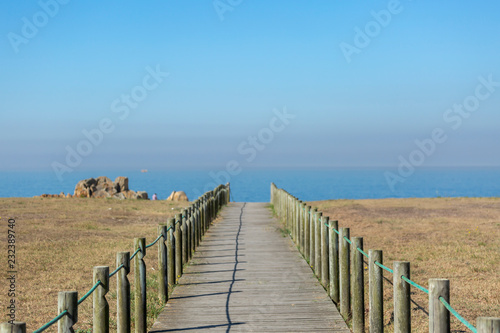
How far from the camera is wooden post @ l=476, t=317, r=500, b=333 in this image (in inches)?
125

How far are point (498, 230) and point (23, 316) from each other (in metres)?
15.8

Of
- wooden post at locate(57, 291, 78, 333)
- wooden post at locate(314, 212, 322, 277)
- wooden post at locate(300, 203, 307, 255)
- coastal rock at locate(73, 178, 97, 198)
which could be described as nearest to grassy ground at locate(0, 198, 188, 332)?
wooden post at locate(314, 212, 322, 277)

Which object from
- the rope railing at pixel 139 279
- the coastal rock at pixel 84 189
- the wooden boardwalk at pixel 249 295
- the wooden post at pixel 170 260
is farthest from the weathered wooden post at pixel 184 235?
the coastal rock at pixel 84 189

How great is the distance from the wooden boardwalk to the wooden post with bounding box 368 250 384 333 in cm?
83

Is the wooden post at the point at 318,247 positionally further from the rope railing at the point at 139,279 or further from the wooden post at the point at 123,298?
the wooden post at the point at 123,298

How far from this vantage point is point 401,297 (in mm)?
5324

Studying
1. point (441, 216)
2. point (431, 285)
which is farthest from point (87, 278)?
point (441, 216)

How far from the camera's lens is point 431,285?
4.30 metres

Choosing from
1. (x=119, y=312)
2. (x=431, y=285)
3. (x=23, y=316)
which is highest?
(x=431, y=285)

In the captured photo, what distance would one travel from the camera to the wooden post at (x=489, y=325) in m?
3.18

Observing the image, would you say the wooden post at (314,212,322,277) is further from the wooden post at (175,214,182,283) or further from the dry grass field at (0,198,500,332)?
the wooden post at (175,214,182,283)

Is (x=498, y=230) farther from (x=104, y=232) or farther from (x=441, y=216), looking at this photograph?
(x=104, y=232)

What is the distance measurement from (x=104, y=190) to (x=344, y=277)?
34.8 metres

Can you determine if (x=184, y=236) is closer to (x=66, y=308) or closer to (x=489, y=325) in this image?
(x=66, y=308)
